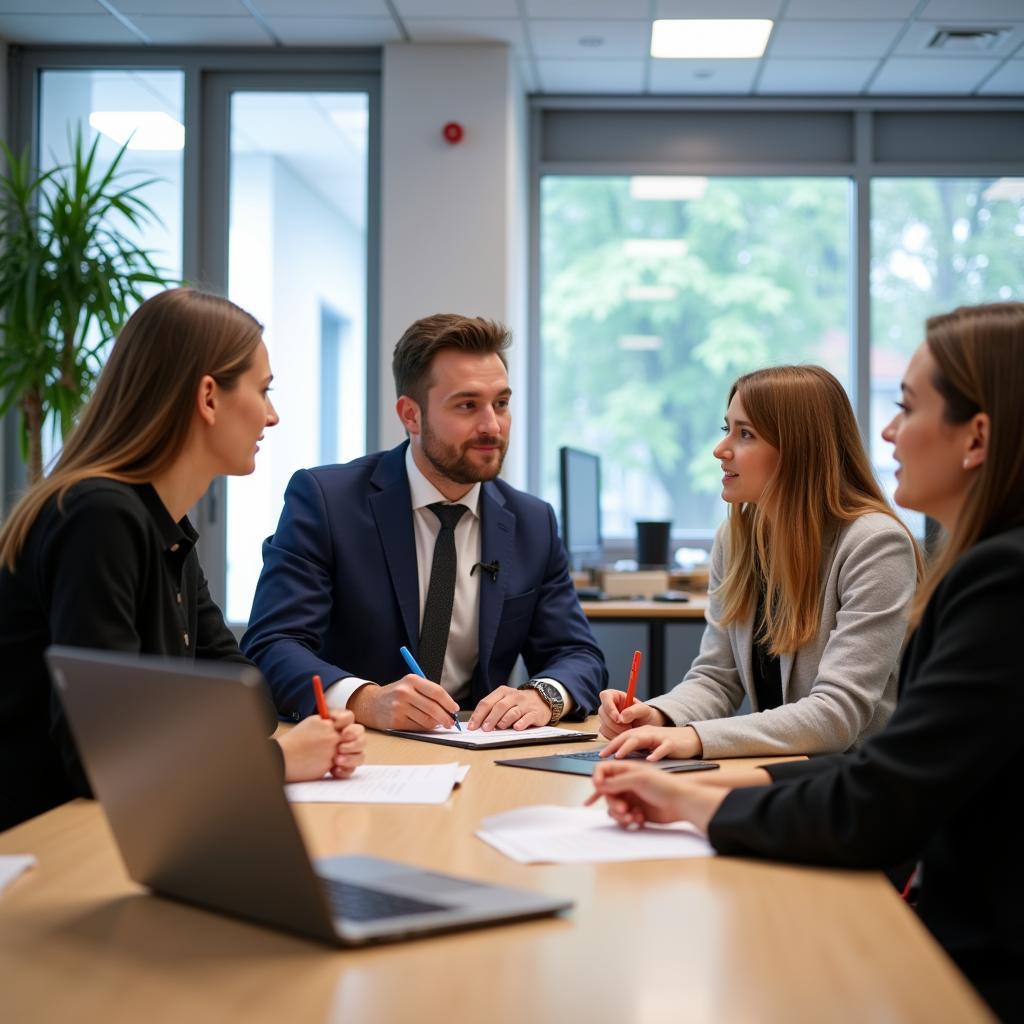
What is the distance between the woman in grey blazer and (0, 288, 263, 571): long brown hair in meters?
0.76

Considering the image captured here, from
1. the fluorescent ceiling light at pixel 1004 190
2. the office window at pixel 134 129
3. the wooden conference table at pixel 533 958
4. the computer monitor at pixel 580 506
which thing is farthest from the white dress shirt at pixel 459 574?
the fluorescent ceiling light at pixel 1004 190

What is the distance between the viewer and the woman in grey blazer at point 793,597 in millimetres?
1791

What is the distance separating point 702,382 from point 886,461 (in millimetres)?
952

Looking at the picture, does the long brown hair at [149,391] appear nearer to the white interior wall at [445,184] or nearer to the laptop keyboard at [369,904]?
the laptop keyboard at [369,904]

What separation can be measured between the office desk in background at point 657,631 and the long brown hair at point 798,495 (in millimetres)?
2000

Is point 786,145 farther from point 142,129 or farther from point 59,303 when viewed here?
point 59,303

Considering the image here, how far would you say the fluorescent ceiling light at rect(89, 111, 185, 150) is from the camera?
5.32m

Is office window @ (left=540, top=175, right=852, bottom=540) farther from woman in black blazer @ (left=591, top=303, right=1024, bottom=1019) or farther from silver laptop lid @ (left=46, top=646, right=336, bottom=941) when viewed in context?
silver laptop lid @ (left=46, top=646, right=336, bottom=941)

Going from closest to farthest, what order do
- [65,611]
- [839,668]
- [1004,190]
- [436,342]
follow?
1. [65,611]
2. [839,668]
3. [436,342]
4. [1004,190]

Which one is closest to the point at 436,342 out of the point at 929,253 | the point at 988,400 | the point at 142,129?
the point at 988,400

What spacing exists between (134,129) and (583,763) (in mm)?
4533

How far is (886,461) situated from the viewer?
5.87m

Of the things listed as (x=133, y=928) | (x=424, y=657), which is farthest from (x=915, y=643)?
(x=424, y=657)

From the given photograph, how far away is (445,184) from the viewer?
5113 millimetres
